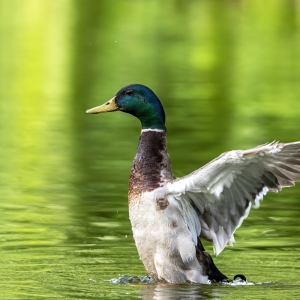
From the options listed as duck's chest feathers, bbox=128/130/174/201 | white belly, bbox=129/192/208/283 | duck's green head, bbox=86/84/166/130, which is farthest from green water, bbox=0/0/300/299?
duck's green head, bbox=86/84/166/130

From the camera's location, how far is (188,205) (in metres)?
8.39

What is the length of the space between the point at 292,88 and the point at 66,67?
19.3 ft

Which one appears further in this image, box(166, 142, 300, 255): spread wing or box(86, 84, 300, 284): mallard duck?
box(86, 84, 300, 284): mallard duck

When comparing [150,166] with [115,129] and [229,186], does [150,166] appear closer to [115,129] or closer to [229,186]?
[229,186]

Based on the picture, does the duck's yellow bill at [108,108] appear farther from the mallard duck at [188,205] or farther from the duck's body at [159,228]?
the duck's body at [159,228]

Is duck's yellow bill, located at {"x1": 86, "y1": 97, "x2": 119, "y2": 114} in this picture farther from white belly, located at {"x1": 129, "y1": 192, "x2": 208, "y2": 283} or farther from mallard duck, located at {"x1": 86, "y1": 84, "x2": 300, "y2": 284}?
white belly, located at {"x1": 129, "y1": 192, "x2": 208, "y2": 283}

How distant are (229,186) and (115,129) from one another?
900cm

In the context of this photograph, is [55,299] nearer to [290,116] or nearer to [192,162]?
[192,162]

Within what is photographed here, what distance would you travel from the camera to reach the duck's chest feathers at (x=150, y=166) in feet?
27.3

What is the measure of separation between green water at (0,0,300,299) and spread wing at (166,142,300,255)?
0.47 metres

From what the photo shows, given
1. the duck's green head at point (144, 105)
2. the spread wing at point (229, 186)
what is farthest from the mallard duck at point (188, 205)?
the duck's green head at point (144, 105)

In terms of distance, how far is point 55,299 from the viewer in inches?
297

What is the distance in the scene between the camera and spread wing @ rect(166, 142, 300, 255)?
7.81 metres

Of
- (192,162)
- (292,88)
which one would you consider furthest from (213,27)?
(192,162)
